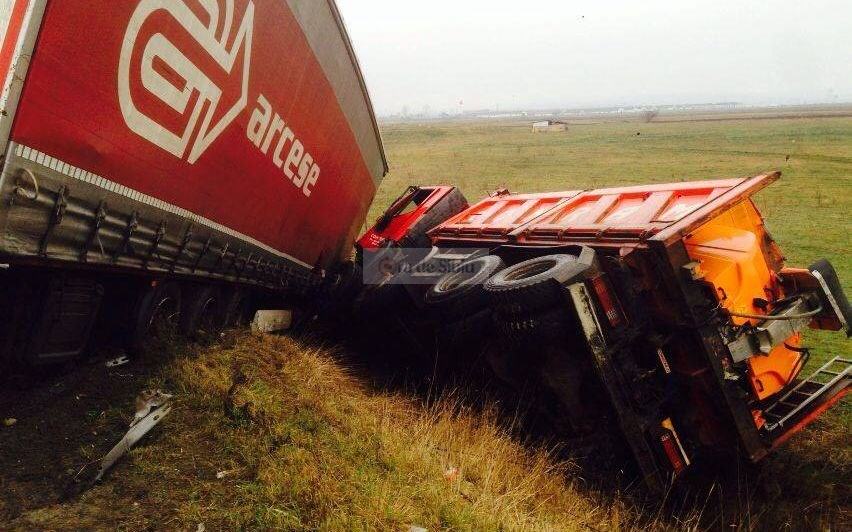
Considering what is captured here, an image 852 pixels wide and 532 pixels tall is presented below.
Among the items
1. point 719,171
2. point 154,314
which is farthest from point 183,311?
point 719,171

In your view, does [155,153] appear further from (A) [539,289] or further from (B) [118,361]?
(A) [539,289]

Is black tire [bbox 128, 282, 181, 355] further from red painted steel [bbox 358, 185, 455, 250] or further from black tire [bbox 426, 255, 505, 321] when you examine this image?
red painted steel [bbox 358, 185, 455, 250]

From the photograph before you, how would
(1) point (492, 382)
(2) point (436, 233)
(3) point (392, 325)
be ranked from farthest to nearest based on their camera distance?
(2) point (436, 233) → (3) point (392, 325) → (1) point (492, 382)

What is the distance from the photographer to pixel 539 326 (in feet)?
15.7

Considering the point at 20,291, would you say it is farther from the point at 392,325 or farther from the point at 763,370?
the point at 763,370

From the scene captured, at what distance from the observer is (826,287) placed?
4.97 m

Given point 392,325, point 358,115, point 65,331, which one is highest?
point 358,115

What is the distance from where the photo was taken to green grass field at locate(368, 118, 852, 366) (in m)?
11.7

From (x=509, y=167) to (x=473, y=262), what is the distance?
1017 inches

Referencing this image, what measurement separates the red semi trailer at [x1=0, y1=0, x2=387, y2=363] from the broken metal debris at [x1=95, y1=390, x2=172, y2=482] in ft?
2.64

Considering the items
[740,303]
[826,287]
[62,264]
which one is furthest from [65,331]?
[826,287]

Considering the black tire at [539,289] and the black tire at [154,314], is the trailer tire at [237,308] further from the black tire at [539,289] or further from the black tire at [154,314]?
the black tire at [539,289]

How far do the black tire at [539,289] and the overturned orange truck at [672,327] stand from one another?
0.01 metres

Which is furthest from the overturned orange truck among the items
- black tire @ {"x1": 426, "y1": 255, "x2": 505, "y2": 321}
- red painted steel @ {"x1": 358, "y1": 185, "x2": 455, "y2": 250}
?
red painted steel @ {"x1": 358, "y1": 185, "x2": 455, "y2": 250}
